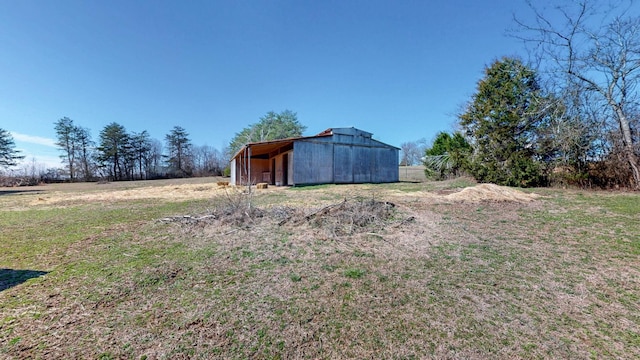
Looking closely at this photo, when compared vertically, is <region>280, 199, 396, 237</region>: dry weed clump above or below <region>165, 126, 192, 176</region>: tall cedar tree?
below

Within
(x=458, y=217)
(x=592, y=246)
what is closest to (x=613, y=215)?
(x=592, y=246)

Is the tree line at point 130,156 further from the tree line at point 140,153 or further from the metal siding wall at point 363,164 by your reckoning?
the metal siding wall at point 363,164

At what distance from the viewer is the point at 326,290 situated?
258cm

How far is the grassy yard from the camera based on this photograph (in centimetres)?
181

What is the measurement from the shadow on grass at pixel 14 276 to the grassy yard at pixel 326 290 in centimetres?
2

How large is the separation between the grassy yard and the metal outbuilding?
981cm

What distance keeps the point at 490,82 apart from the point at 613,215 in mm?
8727

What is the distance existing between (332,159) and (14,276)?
13816 millimetres

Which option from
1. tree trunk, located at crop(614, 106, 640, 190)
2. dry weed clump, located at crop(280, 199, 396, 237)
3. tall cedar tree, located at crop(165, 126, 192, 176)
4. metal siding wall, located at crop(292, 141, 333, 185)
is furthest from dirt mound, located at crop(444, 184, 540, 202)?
tall cedar tree, located at crop(165, 126, 192, 176)

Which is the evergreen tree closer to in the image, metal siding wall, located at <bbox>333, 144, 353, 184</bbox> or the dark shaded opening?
metal siding wall, located at <bbox>333, 144, 353, 184</bbox>

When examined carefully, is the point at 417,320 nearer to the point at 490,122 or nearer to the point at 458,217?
the point at 458,217

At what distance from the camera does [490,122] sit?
11.6 m

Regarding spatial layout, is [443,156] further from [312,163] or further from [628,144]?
[312,163]

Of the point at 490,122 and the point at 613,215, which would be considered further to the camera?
the point at 490,122
